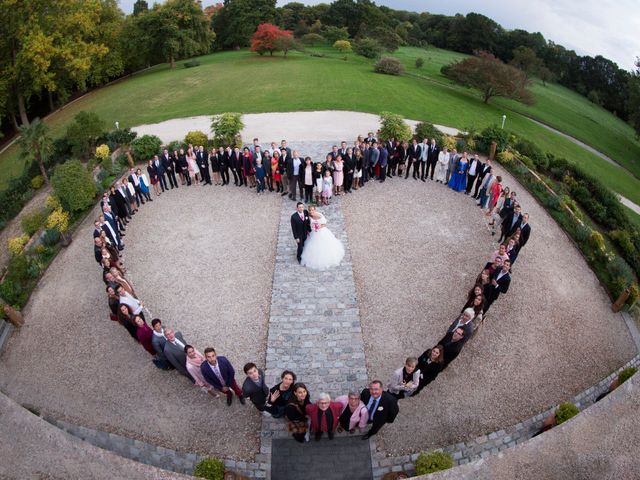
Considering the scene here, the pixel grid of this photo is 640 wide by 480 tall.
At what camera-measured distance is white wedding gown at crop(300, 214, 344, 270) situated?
11797 mm

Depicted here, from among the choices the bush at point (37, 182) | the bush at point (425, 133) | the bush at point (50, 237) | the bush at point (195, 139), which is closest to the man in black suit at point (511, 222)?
the bush at point (425, 133)

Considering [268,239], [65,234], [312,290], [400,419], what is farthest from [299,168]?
[400,419]

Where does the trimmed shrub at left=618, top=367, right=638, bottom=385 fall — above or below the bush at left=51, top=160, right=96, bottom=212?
above

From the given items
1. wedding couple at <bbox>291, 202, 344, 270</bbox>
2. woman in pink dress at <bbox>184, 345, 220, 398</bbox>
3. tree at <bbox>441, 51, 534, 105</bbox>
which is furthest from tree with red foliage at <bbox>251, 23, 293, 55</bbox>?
woman in pink dress at <bbox>184, 345, 220, 398</bbox>

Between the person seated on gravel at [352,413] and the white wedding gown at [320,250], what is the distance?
503 centimetres

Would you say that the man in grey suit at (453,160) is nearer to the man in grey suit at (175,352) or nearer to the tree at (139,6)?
the man in grey suit at (175,352)

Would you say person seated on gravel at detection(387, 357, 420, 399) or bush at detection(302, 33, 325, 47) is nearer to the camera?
person seated on gravel at detection(387, 357, 420, 399)

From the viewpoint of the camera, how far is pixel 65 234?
Result: 13.7 m

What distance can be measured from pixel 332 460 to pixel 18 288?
34.1 feet

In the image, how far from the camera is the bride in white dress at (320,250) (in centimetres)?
1179

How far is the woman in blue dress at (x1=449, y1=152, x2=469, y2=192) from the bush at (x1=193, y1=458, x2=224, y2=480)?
12.9 metres

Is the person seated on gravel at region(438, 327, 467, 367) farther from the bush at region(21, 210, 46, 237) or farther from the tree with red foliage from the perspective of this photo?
the tree with red foliage

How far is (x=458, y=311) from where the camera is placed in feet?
35.4

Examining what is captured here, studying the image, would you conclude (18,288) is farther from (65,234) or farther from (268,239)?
(268,239)
